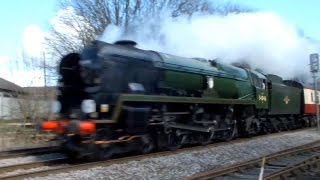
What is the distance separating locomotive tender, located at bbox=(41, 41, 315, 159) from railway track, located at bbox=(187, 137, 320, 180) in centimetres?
318

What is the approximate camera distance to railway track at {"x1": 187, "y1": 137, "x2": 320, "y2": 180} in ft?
30.3

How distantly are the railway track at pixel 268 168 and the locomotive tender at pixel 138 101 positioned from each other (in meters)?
3.18

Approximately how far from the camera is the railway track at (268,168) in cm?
923

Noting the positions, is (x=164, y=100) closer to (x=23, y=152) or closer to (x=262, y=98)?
(x=23, y=152)

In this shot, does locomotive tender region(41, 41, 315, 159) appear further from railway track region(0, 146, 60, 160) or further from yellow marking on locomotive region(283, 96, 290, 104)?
yellow marking on locomotive region(283, 96, 290, 104)

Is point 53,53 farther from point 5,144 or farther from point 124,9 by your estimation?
point 5,144

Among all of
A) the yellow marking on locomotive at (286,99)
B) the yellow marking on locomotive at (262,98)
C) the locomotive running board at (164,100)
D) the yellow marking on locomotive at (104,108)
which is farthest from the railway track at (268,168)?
the yellow marking on locomotive at (286,99)

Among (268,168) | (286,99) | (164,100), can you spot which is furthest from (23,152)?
(286,99)

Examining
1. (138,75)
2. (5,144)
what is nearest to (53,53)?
(5,144)

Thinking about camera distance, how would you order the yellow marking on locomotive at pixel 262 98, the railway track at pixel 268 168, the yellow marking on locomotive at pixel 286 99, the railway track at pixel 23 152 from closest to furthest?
the railway track at pixel 268 168 → the railway track at pixel 23 152 → the yellow marking on locomotive at pixel 262 98 → the yellow marking on locomotive at pixel 286 99

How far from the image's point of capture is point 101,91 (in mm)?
12062

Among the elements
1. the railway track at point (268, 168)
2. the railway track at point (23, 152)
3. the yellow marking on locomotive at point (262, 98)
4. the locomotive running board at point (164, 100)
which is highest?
the yellow marking on locomotive at point (262, 98)

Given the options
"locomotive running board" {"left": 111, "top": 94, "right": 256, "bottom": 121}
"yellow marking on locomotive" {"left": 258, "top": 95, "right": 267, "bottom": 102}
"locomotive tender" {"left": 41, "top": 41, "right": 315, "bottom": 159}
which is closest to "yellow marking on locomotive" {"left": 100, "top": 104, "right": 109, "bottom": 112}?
"locomotive tender" {"left": 41, "top": 41, "right": 315, "bottom": 159}

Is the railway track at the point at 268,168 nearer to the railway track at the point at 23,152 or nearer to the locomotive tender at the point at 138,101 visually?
the locomotive tender at the point at 138,101
